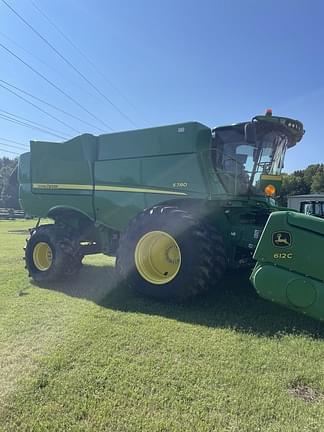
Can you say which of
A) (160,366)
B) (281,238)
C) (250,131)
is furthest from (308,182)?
(160,366)

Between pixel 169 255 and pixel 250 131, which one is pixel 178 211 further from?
pixel 250 131

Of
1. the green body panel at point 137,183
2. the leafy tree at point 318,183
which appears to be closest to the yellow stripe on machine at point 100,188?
the green body panel at point 137,183

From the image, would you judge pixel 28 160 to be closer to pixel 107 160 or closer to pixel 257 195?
pixel 107 160

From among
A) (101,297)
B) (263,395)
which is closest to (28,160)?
(101,297)

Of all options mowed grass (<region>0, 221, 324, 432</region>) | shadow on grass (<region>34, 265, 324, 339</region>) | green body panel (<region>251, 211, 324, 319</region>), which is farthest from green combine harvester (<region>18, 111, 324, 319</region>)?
mowed grass (<region>0, 221, 324, 432</region>)

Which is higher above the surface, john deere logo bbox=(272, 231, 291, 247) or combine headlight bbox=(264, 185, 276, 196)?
combine headlight bbox=(264, 185, 276, 196)

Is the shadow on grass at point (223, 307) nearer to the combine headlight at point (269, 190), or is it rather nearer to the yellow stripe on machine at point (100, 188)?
the combine headlight at point (269, 190)

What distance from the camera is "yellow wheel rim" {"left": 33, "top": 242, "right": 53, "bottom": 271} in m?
6.57

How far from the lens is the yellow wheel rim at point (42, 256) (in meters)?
6.57

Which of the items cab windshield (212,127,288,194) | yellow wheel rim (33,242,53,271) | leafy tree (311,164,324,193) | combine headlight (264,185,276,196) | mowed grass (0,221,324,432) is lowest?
mowed grass (0,221,324,432)

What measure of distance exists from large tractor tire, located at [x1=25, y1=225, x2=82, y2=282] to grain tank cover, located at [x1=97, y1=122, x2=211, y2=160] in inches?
66.7

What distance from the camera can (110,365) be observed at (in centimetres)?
297

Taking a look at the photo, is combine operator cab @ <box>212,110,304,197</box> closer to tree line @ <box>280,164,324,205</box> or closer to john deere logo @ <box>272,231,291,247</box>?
john deere logo @ <box>272,231,291,247</box>

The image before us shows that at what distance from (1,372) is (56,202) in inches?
171
